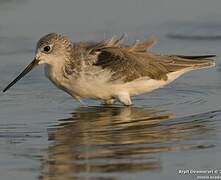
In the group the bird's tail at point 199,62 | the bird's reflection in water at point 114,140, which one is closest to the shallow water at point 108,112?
the bird's reflection in water at point 114,140

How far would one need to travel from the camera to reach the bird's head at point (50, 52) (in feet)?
43.5

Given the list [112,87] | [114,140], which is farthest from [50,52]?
[114,140]

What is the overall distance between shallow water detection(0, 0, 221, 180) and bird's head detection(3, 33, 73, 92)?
51cm

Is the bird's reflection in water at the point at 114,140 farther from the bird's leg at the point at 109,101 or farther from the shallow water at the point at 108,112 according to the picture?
the bird's leg at the point at 109,101

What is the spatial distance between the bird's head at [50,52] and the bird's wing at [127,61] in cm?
39

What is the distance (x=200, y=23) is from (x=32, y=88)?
4.23m

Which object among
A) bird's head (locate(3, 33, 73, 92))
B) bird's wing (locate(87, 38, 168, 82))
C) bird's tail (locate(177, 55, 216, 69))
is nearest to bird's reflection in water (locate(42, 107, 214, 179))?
bird's wing (locate(87, 38, 168, 82))

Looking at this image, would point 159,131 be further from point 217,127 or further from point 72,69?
point 72,69

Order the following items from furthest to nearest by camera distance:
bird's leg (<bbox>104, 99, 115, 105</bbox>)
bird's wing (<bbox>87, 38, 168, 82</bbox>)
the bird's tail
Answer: the bird's tail, bird's leg (<bbox>104, 99, 115, 105</bbox>), bird's wing (<bbox>87, 38, 168, 82</bbox>)

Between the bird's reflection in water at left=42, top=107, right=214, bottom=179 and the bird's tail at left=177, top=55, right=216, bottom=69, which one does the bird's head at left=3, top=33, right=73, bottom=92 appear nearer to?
the bird's reflection in water at left=42, top=107, right=214, bottom=179

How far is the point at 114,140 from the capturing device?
10938 mm

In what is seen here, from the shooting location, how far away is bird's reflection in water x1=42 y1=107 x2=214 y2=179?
382 inches

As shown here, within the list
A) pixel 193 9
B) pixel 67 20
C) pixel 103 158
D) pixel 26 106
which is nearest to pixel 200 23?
pixel 193 9

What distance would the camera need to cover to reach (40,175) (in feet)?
31.2
